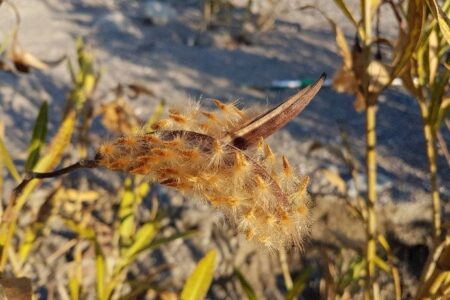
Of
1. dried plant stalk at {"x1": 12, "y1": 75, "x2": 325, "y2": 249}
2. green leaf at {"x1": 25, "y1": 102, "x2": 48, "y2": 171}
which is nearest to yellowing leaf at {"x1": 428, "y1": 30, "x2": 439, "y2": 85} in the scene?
dried plant stalk at {"x1": 12, "y1": 75, "x2": 325, "y2": 249}

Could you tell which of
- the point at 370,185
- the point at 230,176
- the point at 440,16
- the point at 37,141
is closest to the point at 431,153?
the point at 370,185

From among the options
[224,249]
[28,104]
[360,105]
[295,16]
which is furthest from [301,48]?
[360,105]

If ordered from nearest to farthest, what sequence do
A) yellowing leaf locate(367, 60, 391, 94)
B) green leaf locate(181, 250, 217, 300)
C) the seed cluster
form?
the seed cluster → yellowing leaf locate(367, 60, 391, 94) → green leaf locate(181, 250, 217, 300)

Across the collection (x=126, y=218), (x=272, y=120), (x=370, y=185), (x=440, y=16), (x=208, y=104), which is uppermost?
(x=440, y=16)

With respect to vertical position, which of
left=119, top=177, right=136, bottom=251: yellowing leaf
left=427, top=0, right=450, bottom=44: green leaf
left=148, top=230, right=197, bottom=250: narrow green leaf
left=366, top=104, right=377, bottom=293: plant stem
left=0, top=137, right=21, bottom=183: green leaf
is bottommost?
left=119, top=177, right=136, bottom=251: yellowing leaf

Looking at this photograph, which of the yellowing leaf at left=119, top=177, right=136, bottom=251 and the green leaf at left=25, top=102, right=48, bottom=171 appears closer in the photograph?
the green leaf at left=25, top=102, right=48, bottom=171

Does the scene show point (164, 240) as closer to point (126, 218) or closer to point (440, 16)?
point (126, 218)

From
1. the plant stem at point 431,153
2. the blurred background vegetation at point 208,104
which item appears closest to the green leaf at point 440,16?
the blurred background vegetation at point 208,104

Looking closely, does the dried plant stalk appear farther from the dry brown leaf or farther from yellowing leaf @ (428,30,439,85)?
the dry brown leaf
